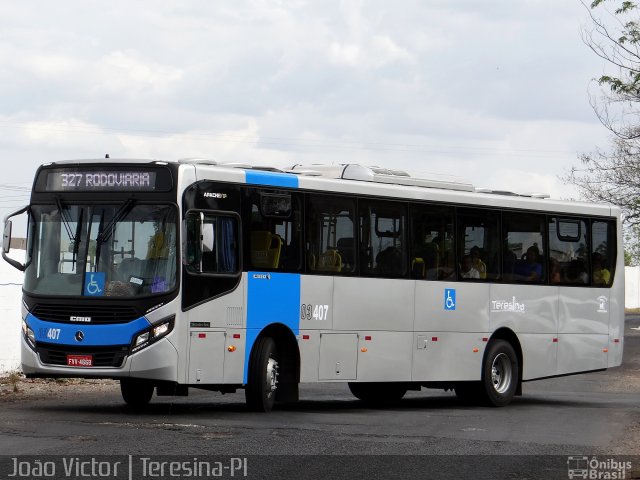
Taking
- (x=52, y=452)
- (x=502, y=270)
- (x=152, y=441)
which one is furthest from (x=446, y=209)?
(x=52, y=452)

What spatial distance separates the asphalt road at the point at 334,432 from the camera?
492 inches

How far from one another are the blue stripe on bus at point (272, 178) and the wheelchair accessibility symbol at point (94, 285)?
2.36 metres

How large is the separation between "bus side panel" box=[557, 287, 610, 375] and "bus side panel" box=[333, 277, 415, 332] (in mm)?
3921

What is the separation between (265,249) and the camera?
700 inches

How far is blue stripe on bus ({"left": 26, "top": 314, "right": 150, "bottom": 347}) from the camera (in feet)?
53.7

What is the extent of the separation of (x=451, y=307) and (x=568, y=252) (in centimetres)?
316

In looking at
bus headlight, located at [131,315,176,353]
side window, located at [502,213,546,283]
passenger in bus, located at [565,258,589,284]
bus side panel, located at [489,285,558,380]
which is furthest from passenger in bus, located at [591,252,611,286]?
bus headlight, located at [131,315,176,353]

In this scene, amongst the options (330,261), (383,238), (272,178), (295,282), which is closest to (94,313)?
(295,282)

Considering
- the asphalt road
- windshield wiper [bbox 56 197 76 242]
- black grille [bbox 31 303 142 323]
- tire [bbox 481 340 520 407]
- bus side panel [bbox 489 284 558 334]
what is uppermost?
windshield wiper [bbox 56 197 76 242]

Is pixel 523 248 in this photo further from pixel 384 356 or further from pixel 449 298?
pixel 384 356

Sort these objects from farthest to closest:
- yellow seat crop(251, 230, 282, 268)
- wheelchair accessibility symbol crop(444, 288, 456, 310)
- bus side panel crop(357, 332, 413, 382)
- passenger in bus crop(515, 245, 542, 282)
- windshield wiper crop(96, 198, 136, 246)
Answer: passenger in bus crop(515, 245, 542, 282) → wheelchair accessibility symbol crop(444, 288, 456, 310) → bus side panel crop(357, 332, 413, 382) → yellow seat crop(251, 230, 282, 268) → windshield wiper crop(96, 198, 136, 246)

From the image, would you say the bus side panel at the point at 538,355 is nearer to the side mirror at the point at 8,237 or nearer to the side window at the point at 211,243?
the side window at the point at 211,243

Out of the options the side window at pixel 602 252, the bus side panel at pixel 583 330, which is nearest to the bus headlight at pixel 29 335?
the bus side panel at pixel 583 330

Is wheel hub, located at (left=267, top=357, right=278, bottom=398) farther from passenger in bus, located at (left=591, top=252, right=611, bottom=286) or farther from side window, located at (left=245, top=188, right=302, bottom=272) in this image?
passenger in bus, located at (left=591, top=252, right=611, bottom=286)
